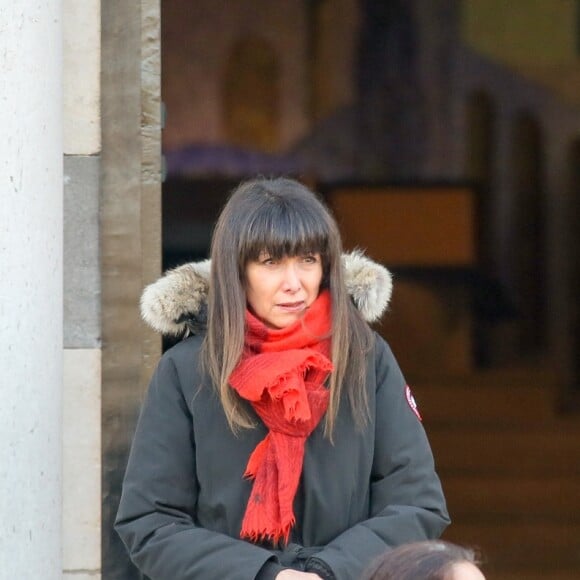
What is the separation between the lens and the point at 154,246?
370 centimetres

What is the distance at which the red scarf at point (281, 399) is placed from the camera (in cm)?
266

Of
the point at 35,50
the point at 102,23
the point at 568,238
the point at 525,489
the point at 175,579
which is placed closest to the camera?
the point at 175,579

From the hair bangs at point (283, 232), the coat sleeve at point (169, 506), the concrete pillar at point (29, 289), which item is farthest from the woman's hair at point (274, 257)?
the concrete pillar at point (29, 289)

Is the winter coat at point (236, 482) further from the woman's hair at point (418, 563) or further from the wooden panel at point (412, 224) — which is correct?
the wooden panel at point (412, 224)

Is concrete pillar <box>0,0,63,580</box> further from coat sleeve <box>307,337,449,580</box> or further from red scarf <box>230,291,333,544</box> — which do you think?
coat sleeve <box>307,337,449,580</box>

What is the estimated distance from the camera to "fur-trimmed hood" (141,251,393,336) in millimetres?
2848

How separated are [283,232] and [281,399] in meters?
0.32

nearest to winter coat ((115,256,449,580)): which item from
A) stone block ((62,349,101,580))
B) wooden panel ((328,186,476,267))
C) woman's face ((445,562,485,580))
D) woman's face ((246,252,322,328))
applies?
woman's face ((246,252,322,328))

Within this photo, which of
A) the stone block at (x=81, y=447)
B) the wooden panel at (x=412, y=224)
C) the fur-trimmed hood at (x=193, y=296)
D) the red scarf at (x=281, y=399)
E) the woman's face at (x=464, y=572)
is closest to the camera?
the woman's face at (x=464, y=572)

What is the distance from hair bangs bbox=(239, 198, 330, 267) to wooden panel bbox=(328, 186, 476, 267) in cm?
712

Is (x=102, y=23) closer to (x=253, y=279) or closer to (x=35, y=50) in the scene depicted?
(x=35, y=50)

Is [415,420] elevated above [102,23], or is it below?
below

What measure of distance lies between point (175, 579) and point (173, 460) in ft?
0.76

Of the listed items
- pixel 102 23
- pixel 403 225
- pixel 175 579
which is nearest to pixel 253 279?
pixel 175 579
